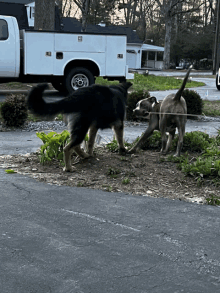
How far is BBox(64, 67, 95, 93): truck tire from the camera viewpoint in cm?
1428

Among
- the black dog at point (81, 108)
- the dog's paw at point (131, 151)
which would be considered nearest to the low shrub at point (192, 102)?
the dog's paw at point (131, 151)

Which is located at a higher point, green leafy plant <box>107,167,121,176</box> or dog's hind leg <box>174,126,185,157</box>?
dog's hind leg <box>174,126,185,157</box>

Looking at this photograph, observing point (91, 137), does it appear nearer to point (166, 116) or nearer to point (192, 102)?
point (166, 116)

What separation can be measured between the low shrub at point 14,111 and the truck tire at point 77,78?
204 inches

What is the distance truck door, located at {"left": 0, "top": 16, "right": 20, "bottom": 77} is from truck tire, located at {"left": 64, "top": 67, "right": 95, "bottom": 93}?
179 cm

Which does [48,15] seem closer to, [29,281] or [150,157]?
[150,157]

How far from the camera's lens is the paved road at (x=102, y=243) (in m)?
2.88

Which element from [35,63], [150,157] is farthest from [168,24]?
[150,157]

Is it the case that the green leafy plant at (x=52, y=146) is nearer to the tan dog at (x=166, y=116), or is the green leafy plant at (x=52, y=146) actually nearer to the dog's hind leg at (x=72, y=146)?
the dog's hind leg at (x=72, y=146)

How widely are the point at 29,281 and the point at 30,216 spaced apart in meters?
1.30

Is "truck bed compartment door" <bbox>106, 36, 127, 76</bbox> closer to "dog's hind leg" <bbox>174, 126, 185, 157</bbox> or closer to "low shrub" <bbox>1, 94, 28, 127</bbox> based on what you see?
"low shrub" <bbox>1, 94, 28, 127</bbox>

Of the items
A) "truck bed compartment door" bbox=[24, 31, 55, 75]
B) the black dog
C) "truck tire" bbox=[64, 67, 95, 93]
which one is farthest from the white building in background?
the black dog

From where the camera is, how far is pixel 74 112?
5398mm

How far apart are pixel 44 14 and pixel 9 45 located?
450cm
